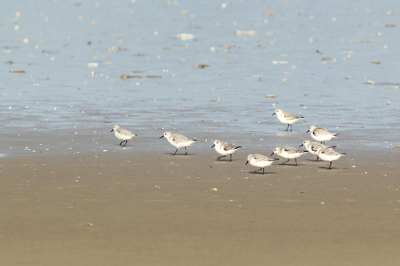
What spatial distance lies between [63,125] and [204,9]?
2367 inches

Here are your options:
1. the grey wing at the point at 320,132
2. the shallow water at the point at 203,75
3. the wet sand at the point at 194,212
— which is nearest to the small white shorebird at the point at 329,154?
the wet sand at the point at 194,212

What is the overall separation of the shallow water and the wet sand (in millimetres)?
4915

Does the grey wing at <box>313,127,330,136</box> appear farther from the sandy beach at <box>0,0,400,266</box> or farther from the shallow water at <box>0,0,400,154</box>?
the shallow water at <box>0,0,400,154</box>

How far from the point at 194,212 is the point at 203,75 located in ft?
75.7

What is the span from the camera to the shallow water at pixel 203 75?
22969mm

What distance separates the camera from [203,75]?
1351 inches

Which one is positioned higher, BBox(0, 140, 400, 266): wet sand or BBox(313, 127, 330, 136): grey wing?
BBox(313, 127, 330, 136): grey wing

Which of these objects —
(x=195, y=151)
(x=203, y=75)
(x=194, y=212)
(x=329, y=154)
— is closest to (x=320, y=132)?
(x=329, y=154)

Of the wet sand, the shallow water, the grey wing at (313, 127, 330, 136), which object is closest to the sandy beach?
the wet sand

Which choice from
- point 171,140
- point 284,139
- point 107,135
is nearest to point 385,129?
point 284,139

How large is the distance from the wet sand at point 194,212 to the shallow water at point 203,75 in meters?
4.91

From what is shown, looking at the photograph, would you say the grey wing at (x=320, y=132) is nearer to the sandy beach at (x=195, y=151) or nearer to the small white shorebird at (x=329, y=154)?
the sandy beach at (x=195, y=151)

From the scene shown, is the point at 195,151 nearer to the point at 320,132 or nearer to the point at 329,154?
the point at 320,132

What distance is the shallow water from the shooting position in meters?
23.0
